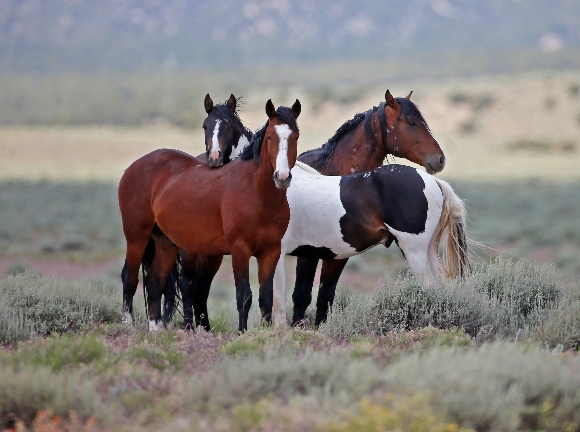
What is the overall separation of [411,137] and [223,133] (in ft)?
6.36

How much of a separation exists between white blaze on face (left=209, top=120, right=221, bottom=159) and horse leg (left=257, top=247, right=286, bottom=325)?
1268 millimetres

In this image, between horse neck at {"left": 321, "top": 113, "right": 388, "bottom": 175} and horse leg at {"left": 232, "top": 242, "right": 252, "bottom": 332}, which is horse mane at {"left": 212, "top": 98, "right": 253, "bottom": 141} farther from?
horse leg at {"left": 232, "top": 242, "right": 252, "bottom": 332}

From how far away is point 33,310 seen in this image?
7914 millimetres

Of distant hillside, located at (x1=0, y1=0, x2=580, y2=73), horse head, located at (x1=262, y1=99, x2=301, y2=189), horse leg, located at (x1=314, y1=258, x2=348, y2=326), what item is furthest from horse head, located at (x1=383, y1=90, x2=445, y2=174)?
distant hillside, located at (x1=0, y1=0, x2=580, y2=73)

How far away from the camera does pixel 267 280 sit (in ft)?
25.1

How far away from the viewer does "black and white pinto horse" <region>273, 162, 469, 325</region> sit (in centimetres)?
800

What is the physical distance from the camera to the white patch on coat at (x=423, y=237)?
799cm

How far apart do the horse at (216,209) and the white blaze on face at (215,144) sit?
155 millimetres

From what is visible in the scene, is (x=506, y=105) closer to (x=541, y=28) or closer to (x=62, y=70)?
(x=62, y=70)

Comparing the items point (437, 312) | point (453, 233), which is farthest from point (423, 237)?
point (437, 312)

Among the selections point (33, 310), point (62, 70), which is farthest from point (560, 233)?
point (62, 70)

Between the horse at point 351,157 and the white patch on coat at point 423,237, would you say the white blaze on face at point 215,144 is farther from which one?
the white patch on coat at point 423,237

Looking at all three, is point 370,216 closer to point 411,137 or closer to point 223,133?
point 411,137

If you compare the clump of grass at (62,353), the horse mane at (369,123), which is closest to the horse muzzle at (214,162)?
the horse mane at (369,123)
